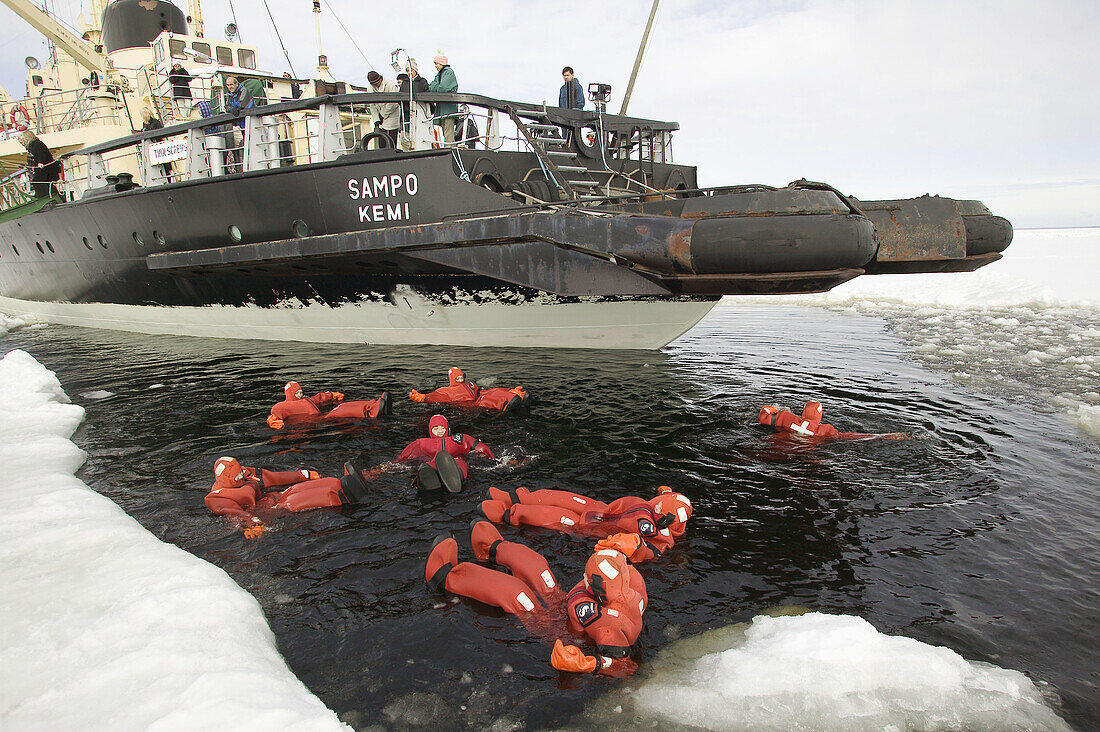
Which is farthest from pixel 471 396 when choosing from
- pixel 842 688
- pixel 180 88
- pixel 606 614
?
pixel 180 88

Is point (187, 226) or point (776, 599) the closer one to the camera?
point (776, 599)

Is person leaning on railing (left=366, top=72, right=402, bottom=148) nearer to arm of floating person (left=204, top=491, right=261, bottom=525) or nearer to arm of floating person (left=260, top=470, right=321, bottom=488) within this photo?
arm of floating person (left=260, top=470, right=321, bottom=488)

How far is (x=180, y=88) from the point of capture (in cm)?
1141

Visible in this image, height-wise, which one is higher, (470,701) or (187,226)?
(187,226)

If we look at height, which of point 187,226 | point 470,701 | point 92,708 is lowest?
point 470,701

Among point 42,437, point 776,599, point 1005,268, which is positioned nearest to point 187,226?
point 42,437

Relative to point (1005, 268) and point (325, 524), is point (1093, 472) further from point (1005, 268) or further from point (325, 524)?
point (1005, 268)

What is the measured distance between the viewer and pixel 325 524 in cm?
430

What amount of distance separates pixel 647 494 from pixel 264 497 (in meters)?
2.89

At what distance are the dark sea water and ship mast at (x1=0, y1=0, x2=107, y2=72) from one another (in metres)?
12.4

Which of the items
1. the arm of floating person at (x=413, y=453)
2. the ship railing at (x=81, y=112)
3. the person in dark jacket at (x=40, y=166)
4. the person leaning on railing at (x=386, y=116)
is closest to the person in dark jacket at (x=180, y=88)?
the person in dark jacket at (x=40, y=166)

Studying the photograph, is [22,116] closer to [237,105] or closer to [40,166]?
[40,166]

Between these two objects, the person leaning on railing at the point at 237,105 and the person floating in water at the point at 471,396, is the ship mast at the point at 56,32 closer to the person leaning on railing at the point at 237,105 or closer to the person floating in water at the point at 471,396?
the person leaning on railing at the point at 237,105

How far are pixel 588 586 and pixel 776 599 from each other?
3.59 ft
